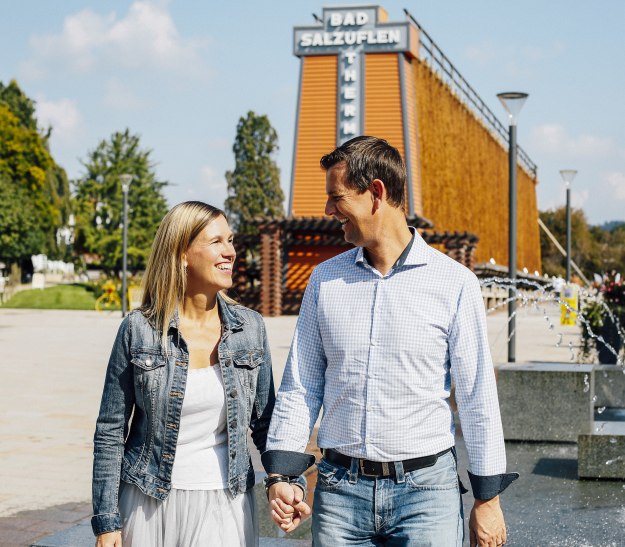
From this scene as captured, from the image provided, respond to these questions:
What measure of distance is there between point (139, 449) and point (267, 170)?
264 feet

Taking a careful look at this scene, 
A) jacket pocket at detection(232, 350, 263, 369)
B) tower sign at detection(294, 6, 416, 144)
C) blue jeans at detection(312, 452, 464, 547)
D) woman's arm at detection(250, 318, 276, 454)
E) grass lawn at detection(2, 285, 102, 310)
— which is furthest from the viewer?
grass lawn at detection(2, 285, 102, 310)

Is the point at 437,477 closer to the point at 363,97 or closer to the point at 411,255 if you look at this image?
the point at 411,255

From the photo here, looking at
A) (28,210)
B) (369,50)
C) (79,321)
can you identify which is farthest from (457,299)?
(28,210)

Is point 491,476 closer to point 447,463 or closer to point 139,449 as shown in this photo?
point 447,463

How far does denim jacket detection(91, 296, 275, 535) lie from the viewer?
3146mm

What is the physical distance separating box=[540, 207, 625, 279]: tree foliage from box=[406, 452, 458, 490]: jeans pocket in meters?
87.4

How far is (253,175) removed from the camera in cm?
8212

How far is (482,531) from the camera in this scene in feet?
9.60

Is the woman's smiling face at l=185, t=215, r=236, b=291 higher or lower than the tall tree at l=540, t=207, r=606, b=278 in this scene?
lower

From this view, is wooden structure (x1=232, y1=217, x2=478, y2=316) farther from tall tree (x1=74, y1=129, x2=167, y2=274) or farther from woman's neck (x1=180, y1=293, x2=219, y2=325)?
woman's neck (x1=180, y1=293, x2=219, y2=325)

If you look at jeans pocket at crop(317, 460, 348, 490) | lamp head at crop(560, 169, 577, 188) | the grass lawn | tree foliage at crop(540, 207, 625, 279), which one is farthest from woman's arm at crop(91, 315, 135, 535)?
tree foliage at crop(540, 207, 625, 279)

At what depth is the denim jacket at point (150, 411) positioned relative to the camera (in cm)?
315

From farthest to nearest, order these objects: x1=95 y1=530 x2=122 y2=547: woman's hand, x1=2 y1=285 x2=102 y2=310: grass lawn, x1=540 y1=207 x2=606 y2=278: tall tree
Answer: x1=540 y1=207 x2=606 y2=278: tall tree → x1=2 y1=285 x2=102 y2=310: grass lawn → x1=95 y1=530 x2=122 y2=547: woman's hand

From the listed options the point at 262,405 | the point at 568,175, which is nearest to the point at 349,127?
the point at 568,175
